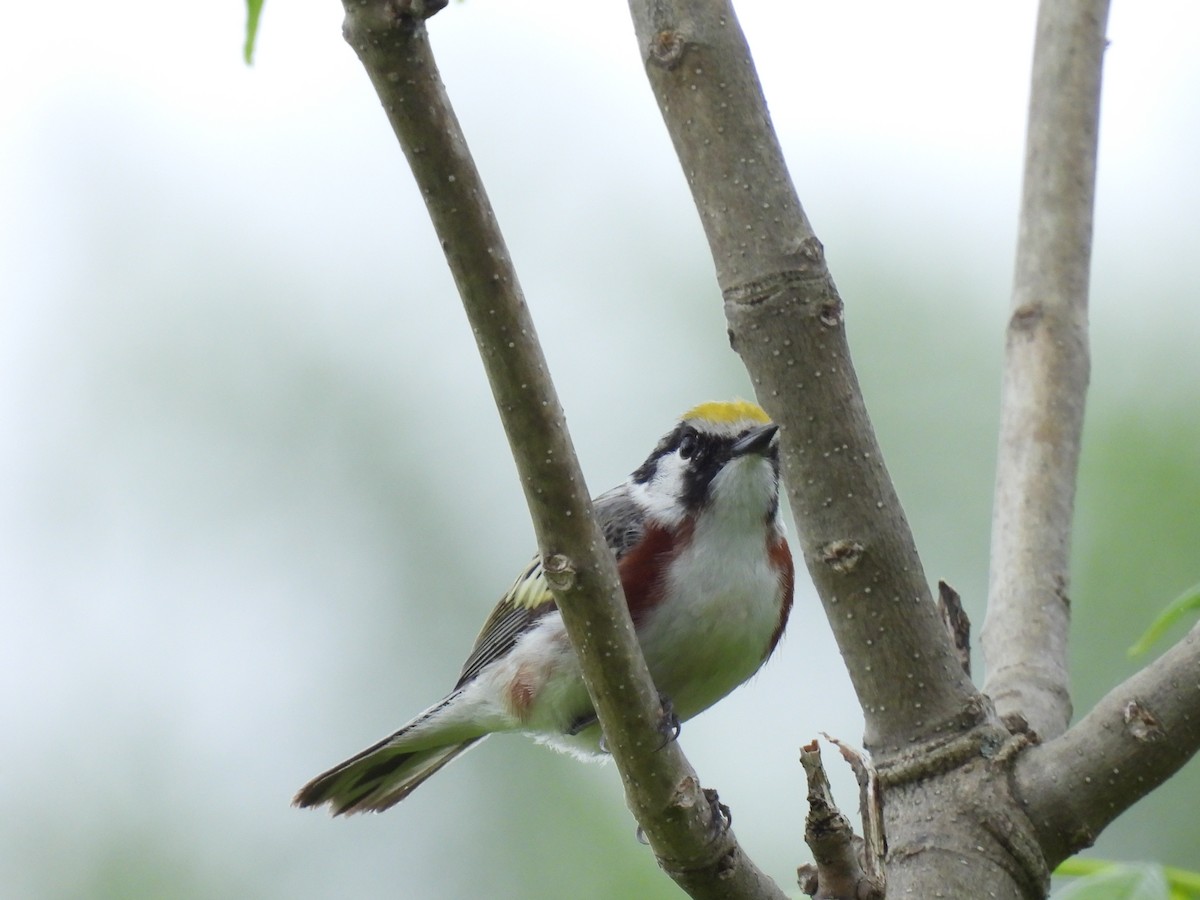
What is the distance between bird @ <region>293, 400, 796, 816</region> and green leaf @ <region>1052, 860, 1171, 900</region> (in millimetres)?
1372

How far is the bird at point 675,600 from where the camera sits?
3410 mm

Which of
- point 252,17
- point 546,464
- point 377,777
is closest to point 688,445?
point 377,777

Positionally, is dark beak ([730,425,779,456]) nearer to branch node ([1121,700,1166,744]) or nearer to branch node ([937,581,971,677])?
branch node ([937,581,971,677])

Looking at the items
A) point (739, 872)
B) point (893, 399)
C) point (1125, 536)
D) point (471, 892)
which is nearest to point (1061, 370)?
point (739, 872)

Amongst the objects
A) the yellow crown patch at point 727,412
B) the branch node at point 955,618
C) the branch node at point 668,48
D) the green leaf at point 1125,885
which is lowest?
Answer: the green leaf at point 1125,885

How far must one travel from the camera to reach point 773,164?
224 cm

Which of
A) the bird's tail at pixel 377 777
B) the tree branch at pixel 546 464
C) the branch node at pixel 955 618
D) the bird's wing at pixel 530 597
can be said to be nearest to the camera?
the tree branch at pixel 546 464

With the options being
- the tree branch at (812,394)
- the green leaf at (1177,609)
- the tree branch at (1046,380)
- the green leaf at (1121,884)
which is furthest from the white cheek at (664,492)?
the green leaf at (1121,884)

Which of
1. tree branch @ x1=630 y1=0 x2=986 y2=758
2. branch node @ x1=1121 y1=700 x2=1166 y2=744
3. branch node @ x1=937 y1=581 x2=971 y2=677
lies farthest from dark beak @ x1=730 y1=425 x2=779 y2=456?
branch node @ x1=1121 y1=700 x2=1166 y2=744

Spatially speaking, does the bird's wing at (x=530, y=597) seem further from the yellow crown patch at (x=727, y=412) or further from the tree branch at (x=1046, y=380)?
the tree branch at (x=1046, y=380)

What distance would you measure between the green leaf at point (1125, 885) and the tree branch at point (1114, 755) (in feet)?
0.30

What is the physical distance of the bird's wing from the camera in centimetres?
358

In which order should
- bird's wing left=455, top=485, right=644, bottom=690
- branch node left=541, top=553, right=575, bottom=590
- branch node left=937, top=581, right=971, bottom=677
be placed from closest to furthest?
branch node left=541, top=553, right=575, bottom=590 → branch node left=937, top=581, right=971, bottom=677 → bird's wing left=455, top=485, right=644, bottom=690

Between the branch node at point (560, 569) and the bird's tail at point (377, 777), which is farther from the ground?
the branch node at point (560, 569)
